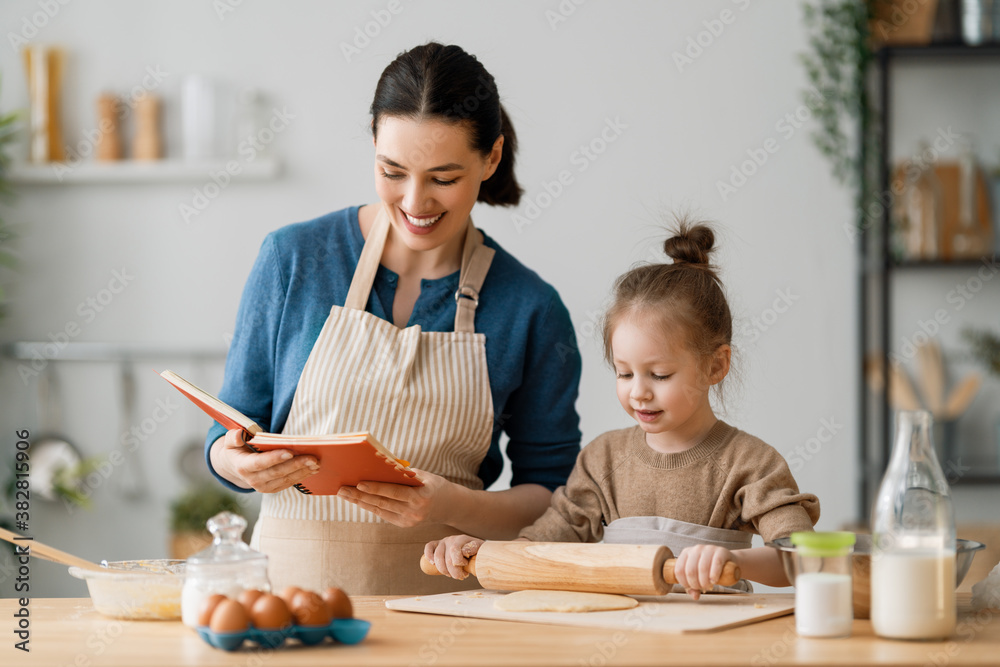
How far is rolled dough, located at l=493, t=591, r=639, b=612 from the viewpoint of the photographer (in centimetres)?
113

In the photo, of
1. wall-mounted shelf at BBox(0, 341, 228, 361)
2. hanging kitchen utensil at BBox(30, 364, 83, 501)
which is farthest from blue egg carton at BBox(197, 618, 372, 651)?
hanging kitchen utensil at BBox(30, 364, 83, 501)

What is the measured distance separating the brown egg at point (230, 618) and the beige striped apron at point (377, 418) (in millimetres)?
561

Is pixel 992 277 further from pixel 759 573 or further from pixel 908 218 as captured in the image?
pixel 759 573

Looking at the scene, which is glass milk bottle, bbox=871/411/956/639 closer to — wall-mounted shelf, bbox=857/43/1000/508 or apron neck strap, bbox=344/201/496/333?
apron neck strap, bbox=344/201/496/333

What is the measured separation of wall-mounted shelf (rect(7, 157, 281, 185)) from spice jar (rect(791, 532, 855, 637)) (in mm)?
2457

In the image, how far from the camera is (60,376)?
3.23 metres

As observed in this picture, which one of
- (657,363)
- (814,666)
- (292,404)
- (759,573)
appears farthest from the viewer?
(292,404)

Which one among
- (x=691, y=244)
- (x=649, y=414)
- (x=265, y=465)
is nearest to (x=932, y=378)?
(x=691, y=244)

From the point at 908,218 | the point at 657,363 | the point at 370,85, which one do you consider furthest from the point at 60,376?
the point at 908,218

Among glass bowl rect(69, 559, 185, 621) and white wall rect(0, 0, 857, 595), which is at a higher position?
white wall rect(0, 0, 857, 595)

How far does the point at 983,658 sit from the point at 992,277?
7.96 feet

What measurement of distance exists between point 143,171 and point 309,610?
2.48 metres

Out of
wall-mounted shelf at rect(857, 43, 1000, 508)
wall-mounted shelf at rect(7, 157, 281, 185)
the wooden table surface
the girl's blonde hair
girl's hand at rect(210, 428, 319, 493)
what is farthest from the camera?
wall-mounted shelf at rect(7, 157, 281, 185)

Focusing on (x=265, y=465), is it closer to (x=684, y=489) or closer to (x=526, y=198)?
(x=684, y=489)
